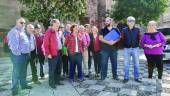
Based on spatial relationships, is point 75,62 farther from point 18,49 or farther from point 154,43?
point 154,43

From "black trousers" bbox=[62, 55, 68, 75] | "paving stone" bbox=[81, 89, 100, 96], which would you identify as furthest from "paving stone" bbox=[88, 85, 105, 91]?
"black trousers" bbox=[62, 55, 68, 75]

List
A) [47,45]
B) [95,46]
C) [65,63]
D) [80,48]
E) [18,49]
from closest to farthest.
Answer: [18,49], [47,45], [80,48], [95,46], [65,63]

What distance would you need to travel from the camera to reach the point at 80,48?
29.2ft

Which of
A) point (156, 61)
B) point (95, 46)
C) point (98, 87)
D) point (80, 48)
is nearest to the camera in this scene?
point (98, 87)

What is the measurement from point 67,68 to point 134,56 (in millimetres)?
2170

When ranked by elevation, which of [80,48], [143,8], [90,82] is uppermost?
[143,8]

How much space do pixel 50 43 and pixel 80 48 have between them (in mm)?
1358

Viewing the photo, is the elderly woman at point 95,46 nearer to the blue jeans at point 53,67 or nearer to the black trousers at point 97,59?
the black trousers at point 97,59

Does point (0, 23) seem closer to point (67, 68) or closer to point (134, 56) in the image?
point (67, 68)

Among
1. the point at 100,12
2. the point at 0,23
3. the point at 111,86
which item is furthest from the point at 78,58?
the point at 100,12

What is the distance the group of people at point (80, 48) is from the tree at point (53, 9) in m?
5.98

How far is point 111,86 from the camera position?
8.12 m

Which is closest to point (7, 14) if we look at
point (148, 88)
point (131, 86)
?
point (131, 86)

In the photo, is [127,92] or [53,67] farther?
[53,67]
